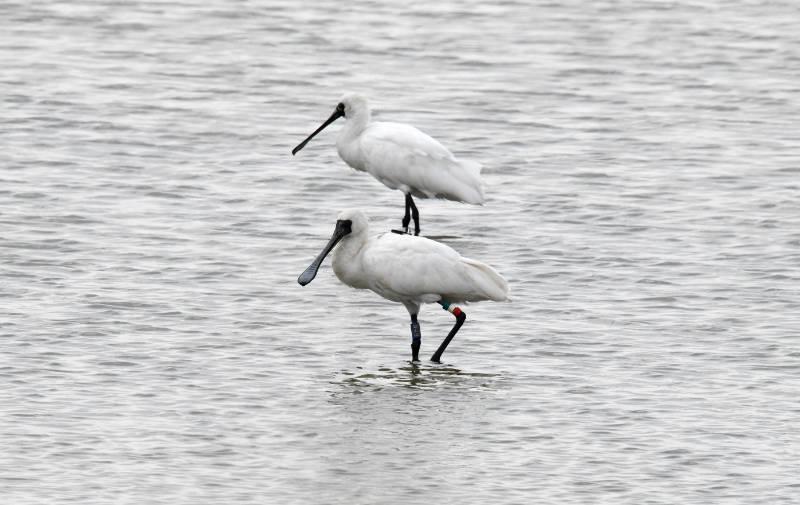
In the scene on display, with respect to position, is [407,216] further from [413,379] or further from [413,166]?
[413,379]

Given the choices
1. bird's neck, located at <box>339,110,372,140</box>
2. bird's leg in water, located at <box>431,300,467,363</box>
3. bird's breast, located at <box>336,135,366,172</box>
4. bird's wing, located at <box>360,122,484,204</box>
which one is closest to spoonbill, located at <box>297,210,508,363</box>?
bird's leg in water, located at <box>431,300,467,363</box>

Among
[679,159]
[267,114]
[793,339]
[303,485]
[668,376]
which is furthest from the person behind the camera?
[267,114]

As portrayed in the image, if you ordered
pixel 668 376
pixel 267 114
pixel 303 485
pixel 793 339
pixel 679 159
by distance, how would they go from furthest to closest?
pixel 267 114
pixel 679 159
pixel 793 339
pixel 668 376
pixel 303 485

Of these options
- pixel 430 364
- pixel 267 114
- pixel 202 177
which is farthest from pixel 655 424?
pixel 267 114

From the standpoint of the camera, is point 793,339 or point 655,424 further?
point 793,339

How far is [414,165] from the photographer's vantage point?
17.4m

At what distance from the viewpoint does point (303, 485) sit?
33.9 ft

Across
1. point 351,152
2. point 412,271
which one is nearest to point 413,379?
point 412,271

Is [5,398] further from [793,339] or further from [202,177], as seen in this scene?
[202,177]

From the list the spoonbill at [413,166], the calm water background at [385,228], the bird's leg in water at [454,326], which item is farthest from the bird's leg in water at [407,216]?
the bird's leg in water at [454,326]

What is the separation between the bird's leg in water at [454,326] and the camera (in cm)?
1307

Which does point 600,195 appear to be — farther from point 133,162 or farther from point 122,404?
point 122,404

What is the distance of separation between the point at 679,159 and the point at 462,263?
7.24m

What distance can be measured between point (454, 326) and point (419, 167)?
4.16 metres
